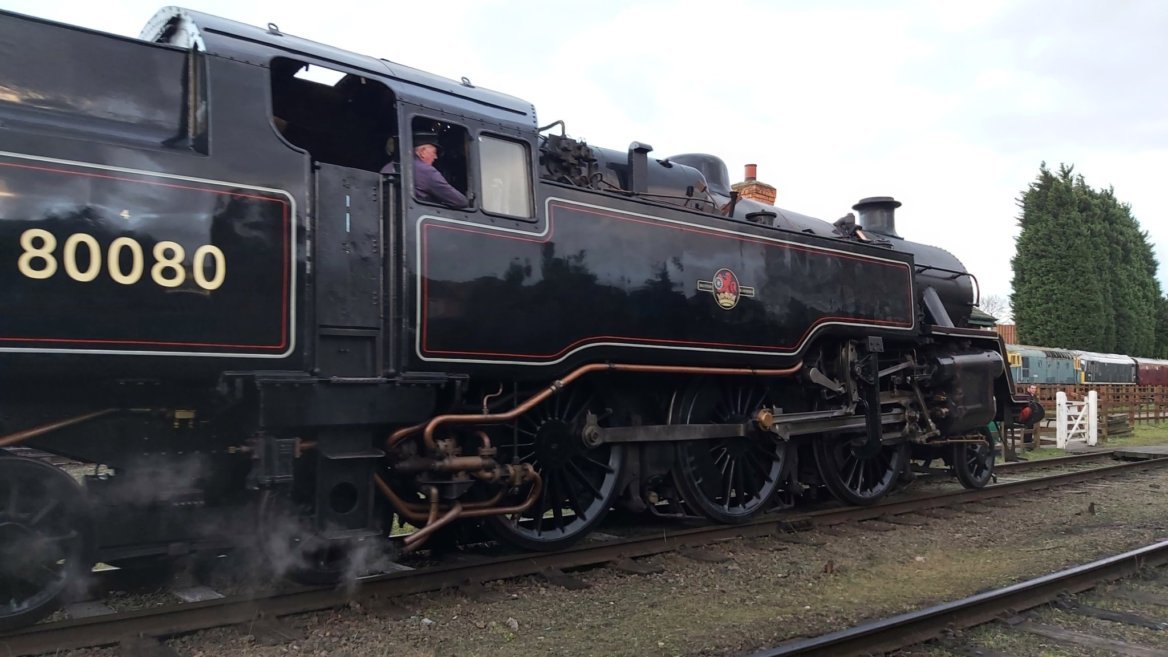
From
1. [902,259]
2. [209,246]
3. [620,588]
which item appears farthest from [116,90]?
[902,259]

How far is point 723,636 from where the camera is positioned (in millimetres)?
4223

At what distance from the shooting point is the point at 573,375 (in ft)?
17.4

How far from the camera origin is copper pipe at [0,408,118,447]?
359cm

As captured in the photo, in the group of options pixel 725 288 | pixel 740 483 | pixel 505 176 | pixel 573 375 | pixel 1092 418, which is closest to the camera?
→ pixel 505 176

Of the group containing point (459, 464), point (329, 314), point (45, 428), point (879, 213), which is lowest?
point (459, 464)

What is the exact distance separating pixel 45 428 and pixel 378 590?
6.24 feet

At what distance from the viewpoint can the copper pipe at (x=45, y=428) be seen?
3.59m

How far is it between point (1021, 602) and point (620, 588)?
2.42 m

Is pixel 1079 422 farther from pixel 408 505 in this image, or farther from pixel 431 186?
pixel 431 186

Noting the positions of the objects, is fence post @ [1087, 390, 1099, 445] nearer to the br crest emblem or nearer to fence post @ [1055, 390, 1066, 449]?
fence post @ [1055, 390, 1066, 449]

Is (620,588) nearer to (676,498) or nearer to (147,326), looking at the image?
(676,498)

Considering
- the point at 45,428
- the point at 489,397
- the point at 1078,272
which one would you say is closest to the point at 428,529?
the point at 489,397

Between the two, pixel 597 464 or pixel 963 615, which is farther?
pixel 597 464

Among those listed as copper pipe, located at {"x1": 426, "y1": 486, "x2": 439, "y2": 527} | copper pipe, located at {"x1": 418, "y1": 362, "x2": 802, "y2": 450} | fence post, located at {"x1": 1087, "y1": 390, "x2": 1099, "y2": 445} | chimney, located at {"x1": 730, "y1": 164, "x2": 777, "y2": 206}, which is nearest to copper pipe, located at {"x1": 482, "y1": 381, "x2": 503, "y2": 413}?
copper pipe, located at {"x1": 418, "y1": 362, "x2": 802, "y2": 450}
